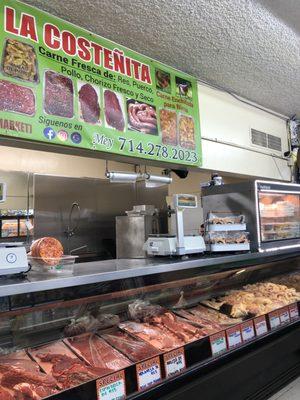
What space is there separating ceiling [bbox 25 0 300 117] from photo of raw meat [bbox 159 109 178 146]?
0.49 meters

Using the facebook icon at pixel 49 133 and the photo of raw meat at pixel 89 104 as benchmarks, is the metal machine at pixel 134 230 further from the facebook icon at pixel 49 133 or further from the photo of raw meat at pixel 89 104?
the facebook icon at pixel 49 133

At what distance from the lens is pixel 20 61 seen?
2119 millimetres

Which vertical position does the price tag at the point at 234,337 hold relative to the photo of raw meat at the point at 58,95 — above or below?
below

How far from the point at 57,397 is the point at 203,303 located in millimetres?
1597

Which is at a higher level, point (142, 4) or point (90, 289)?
point (142, 4)

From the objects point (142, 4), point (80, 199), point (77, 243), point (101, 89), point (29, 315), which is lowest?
point (29, 315)

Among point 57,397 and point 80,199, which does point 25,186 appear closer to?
point 80,199

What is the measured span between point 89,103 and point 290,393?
8.62 ft

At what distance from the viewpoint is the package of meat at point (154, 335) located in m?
1.93

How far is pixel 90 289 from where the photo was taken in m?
1.90

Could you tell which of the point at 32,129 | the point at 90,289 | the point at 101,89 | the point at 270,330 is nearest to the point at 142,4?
the point at 101,89

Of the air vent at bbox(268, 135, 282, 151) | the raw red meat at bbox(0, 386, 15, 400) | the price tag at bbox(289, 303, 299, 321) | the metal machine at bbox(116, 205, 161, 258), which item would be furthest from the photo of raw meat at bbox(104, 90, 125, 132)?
the air vent at bbox(268, 135, 282, 151)

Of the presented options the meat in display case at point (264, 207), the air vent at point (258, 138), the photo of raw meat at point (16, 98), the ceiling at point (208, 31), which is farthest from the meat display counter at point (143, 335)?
the air vent at point (258, 138)

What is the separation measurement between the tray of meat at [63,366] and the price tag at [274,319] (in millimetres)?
1416
